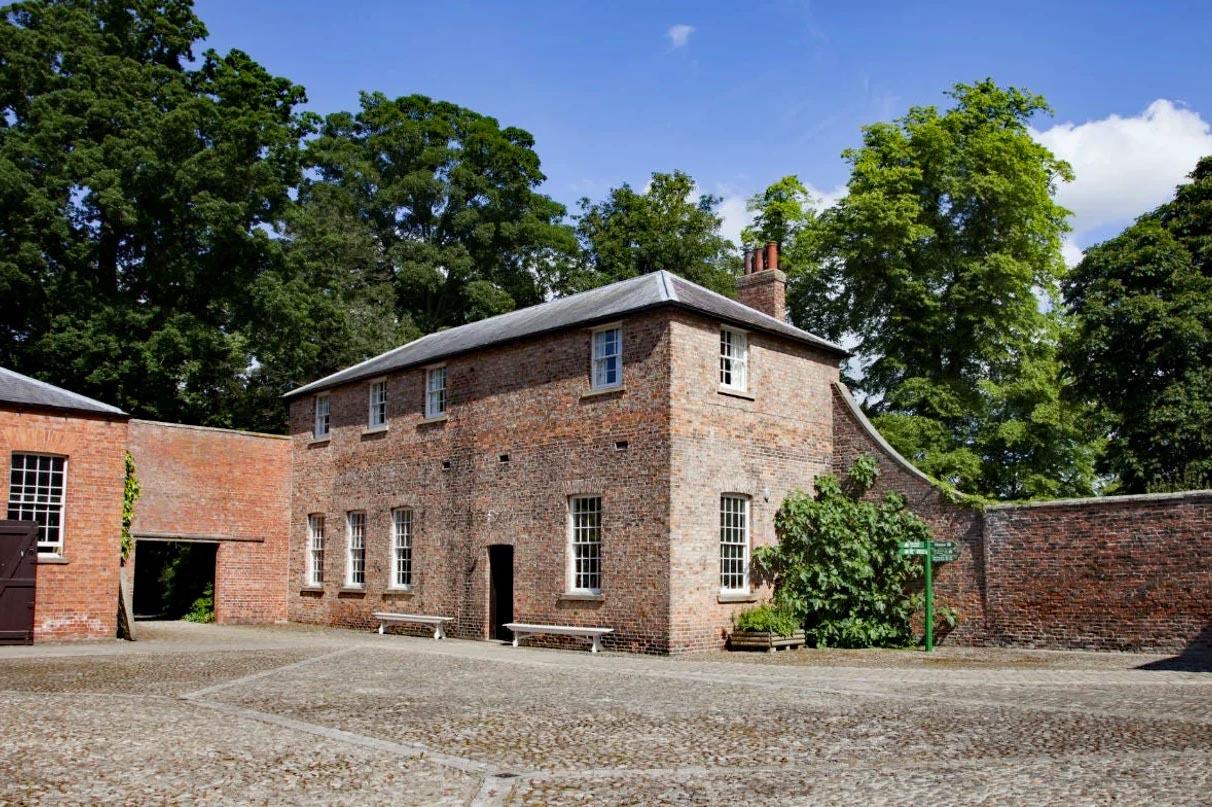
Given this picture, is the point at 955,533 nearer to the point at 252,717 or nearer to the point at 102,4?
the point at 252,717

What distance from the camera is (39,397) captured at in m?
22.8

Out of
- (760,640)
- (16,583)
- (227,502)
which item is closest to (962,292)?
(760,640)

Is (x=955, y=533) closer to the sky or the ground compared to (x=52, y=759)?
closer to the sky

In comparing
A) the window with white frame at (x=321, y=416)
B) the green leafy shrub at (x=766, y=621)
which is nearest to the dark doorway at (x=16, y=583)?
the window with white frame at (x=321, y=416)

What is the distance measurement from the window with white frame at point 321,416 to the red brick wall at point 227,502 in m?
1.11

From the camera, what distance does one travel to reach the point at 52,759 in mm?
8711

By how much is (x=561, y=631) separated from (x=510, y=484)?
363 centimetres

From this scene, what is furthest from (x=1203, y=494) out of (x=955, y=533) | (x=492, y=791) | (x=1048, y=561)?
(x=492, y=791)

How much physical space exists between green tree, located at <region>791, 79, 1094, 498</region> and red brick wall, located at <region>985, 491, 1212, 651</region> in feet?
25.7

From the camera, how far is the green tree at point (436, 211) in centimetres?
4247

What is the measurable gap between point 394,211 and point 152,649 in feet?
90.9

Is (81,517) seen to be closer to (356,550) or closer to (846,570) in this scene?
(356,550)

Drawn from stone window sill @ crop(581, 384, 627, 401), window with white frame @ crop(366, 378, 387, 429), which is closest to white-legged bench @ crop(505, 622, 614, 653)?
stone window sill @ crop(581, 384, 627, 401)

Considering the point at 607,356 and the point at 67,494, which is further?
the point at 67,494
